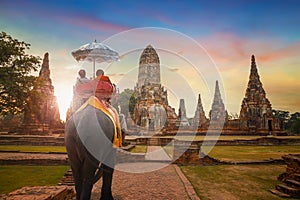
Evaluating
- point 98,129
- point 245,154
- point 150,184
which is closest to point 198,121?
point 245,154

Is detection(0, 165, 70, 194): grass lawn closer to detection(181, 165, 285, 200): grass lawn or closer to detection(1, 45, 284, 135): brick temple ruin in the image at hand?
detection(181, 165, 285, 200): grass lawn

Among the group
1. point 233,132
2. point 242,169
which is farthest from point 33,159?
point 233,132

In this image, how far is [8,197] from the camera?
390 cm

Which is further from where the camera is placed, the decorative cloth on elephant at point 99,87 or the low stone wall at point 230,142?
the low stone wall at point 230,142

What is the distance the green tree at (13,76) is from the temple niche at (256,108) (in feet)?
96.4

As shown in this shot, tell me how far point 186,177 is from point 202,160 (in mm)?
2814

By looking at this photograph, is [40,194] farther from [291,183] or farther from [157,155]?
[157,155]

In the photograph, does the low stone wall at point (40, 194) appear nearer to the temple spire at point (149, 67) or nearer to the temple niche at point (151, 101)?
the temple niche at point (151, 101)

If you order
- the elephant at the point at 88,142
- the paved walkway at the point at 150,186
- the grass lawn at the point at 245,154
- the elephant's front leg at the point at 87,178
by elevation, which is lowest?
the paved walkway at the point at 150,186

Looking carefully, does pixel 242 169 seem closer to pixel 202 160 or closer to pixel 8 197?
pixel 202 160

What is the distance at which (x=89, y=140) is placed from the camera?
4070 mm

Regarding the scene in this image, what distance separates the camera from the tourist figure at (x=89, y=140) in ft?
13.3

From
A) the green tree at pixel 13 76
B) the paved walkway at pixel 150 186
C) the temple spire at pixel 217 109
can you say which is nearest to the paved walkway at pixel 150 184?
the paved walkway at pixel 150 186

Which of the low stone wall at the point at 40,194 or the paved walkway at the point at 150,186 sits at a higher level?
the low stone wall at the point at 40,194
